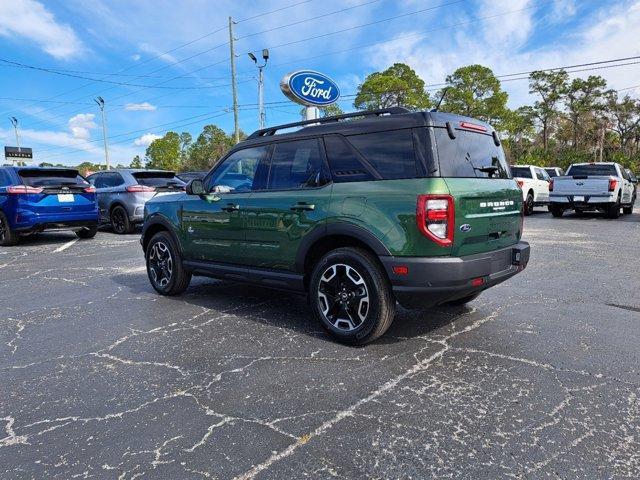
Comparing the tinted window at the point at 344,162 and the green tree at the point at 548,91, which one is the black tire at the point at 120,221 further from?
the green tree at the point at 548,91

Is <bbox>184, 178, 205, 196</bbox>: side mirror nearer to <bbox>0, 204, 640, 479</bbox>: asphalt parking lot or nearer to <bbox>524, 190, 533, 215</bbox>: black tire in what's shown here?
<bbox>0, 204, 640, 479</bbox>: asphalt parking lot

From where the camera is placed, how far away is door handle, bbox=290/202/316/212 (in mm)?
3957

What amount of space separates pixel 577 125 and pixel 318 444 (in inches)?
2140

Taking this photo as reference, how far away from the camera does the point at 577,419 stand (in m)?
2.63

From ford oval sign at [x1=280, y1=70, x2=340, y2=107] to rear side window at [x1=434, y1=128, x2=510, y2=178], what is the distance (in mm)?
8966

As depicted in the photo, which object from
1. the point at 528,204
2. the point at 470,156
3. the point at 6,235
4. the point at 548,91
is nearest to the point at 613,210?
the point at 528,204

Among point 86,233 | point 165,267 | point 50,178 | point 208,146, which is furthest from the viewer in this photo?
point 208,146

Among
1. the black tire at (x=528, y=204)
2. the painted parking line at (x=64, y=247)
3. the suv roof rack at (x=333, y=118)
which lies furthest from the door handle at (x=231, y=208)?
the black tire at (x=528, y=204)

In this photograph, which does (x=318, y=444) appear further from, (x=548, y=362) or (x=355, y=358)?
(x=548, y=362)

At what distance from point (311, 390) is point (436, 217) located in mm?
1462

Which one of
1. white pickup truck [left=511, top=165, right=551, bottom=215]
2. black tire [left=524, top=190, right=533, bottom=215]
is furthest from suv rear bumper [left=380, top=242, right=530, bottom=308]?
black tire [left=524, top=190, right=533, bottom=215]

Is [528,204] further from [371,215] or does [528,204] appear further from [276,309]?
[371,215]

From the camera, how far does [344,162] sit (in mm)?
3879

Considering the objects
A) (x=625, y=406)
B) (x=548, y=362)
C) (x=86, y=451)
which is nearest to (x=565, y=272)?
(x=548, y=362)
